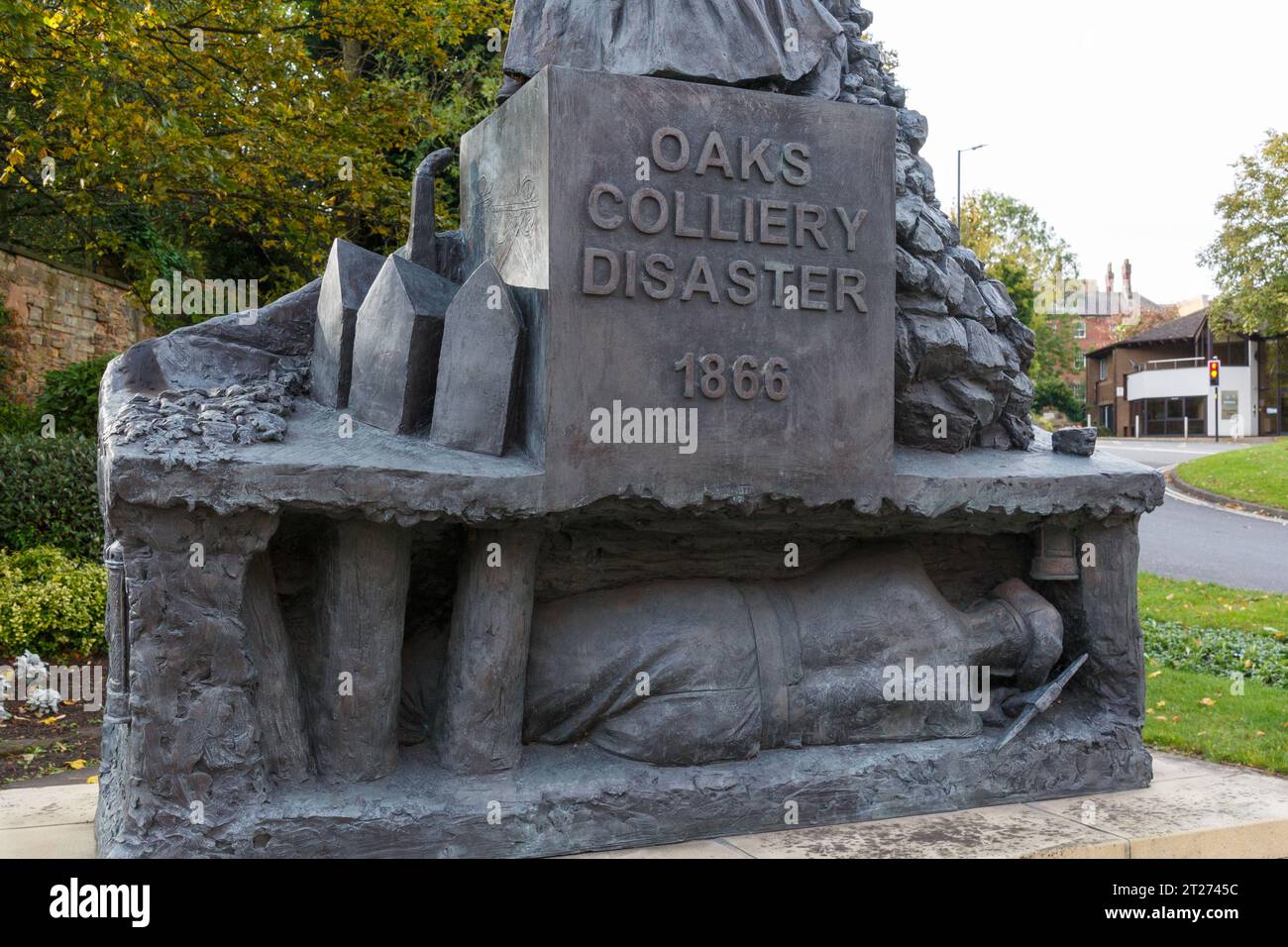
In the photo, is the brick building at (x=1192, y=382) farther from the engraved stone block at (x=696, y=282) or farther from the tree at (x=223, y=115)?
the engraved stone block at (x=696, y=282)

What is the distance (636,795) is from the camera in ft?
13.7

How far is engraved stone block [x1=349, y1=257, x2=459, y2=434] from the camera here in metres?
4.15

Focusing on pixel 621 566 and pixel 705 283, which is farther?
pixel 621 566

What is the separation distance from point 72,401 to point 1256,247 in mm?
31056

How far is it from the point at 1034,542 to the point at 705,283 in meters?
2.00

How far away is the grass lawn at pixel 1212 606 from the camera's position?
984 cm

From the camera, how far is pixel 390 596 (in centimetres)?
405

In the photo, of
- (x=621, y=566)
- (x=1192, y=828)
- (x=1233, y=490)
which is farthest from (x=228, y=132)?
(x=1233, y=490)

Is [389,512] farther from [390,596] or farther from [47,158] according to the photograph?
[47,158]

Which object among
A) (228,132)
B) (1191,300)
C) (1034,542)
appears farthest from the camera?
(1191,300)

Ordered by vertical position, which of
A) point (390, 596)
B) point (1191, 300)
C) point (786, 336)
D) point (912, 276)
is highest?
point (1191, 300)

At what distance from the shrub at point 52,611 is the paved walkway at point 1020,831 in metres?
3.97

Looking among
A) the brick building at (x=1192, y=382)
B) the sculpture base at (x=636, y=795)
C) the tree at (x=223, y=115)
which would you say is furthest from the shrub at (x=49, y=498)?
the brick building at (x=1192, y=382)

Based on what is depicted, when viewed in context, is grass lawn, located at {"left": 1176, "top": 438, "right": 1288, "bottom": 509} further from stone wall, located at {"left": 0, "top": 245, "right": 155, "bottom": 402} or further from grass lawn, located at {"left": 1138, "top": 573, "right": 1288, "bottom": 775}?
stone wall, located at {"left": 0, "top": 245, "right": 155, "bottom": 402}
